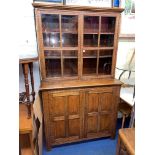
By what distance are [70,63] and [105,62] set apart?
495 mm

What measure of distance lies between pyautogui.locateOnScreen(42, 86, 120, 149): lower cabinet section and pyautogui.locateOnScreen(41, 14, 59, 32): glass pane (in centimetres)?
73

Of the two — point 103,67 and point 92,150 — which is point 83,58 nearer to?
point 103,67

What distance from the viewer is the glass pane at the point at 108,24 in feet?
6.14

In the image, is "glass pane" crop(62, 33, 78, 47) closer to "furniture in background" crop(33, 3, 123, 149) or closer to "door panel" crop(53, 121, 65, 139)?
"furniture in background" crop(33, 3, 123, 149)

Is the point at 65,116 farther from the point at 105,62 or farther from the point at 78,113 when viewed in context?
the point at 105,62

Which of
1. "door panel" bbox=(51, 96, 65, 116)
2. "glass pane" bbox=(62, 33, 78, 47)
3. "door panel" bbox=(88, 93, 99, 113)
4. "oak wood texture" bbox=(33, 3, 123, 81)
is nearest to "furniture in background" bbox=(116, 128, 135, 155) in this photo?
"door panel" bbox=(88, 93, 99, 113)

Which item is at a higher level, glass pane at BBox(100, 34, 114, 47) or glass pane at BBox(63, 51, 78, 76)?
glass pane at BBox(100, 34, 114, 47)

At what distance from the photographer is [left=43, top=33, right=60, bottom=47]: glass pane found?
1.78 meters

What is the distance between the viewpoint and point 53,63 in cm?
192

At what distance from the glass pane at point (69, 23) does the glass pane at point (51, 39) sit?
0.39 ft

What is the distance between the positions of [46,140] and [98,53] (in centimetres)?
132

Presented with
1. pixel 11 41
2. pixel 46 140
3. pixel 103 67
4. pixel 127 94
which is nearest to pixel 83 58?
pixel 103 67

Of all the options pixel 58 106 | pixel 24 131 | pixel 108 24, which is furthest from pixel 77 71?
pixel 24 131
